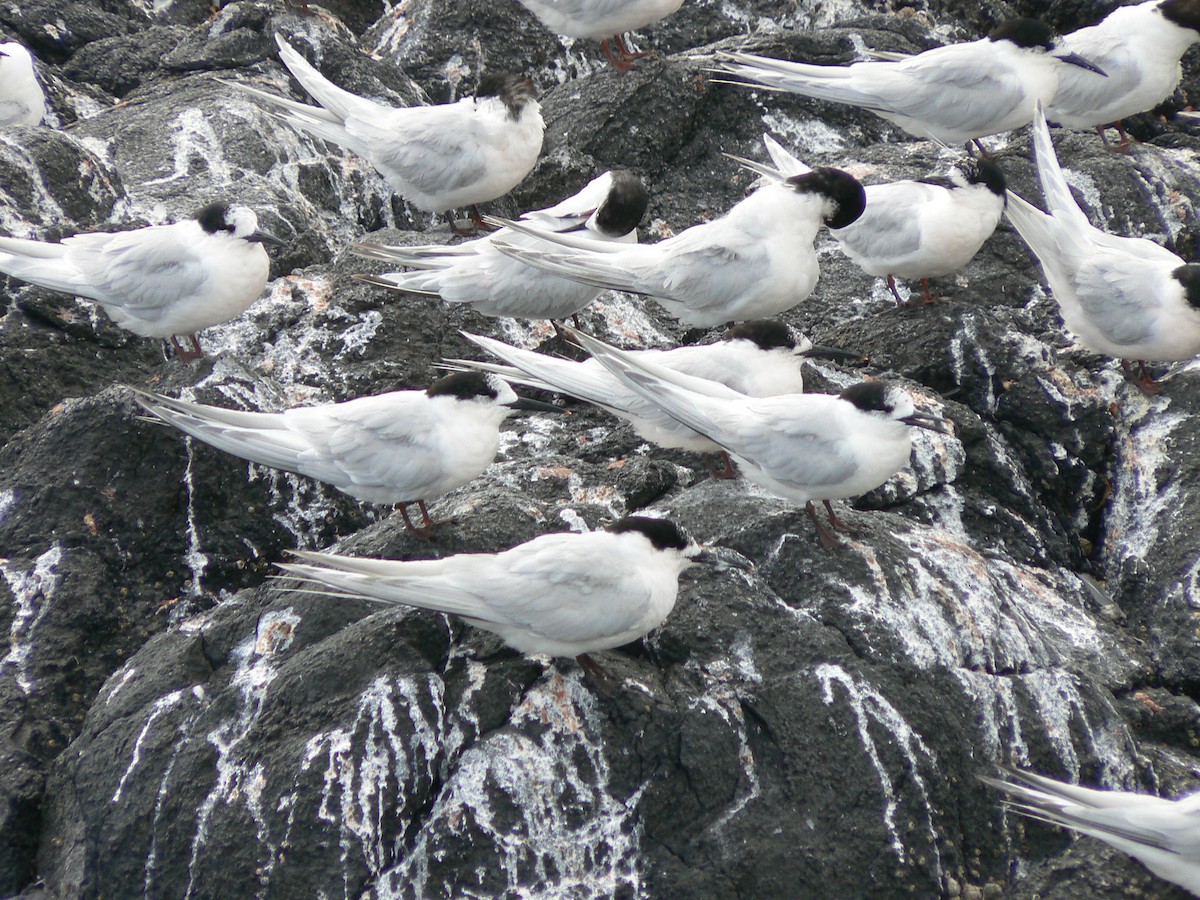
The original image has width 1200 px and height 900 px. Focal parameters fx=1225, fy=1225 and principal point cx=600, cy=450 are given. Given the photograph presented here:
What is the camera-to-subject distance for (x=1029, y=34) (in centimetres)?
709

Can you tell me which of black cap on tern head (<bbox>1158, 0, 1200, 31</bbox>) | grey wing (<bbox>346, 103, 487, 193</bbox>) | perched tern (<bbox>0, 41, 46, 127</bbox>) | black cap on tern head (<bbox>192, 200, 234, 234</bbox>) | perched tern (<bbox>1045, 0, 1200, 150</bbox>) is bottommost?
perched tern (<bbox>0, 41, 46, 127</bbox>)

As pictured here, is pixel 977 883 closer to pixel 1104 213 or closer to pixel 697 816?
pixel 697 816

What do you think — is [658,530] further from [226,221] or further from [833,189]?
[226,221]

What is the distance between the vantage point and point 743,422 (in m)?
4.72

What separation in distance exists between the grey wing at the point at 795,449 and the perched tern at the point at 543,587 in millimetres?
669

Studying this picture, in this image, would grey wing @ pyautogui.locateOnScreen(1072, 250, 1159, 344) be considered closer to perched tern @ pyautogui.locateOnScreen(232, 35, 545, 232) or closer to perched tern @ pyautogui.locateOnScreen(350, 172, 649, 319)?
perched tern @ pyautogui.locateOnScreen(350, 172, 649, 319)

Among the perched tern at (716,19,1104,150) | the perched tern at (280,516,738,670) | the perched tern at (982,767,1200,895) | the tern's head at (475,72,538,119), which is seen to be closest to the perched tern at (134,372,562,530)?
the perched tern at (280,516,738,670)

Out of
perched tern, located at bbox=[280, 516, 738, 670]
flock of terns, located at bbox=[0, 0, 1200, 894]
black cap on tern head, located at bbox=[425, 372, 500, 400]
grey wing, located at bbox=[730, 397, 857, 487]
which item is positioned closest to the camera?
perched tern, located at bbox=[280, 516, 738, 670]

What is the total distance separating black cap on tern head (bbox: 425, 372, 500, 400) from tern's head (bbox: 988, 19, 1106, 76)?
4250mm

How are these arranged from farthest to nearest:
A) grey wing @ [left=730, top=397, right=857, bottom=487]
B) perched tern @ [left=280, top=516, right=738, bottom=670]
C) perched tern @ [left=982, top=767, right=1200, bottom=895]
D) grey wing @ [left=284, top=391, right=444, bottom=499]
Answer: grey wing @ [left=284, top=391, right=444, bottom=499]
grey wing @ [left=730, top=397, right=857, bottom=487]
perched tern @ [left=280, top=516, right=738, bottom=670]
perched tern @ [left=982, top=767, right=1200, bottom=895]

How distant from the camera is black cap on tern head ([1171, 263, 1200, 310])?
588 cm

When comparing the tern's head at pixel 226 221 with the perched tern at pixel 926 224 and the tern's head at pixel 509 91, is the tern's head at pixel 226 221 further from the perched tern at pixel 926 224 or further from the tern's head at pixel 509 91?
the perched tern at pixel 926 224

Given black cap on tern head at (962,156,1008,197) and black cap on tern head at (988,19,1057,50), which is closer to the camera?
black cap on tern head at (962,156,1008,197)

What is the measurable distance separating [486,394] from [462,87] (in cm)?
610
